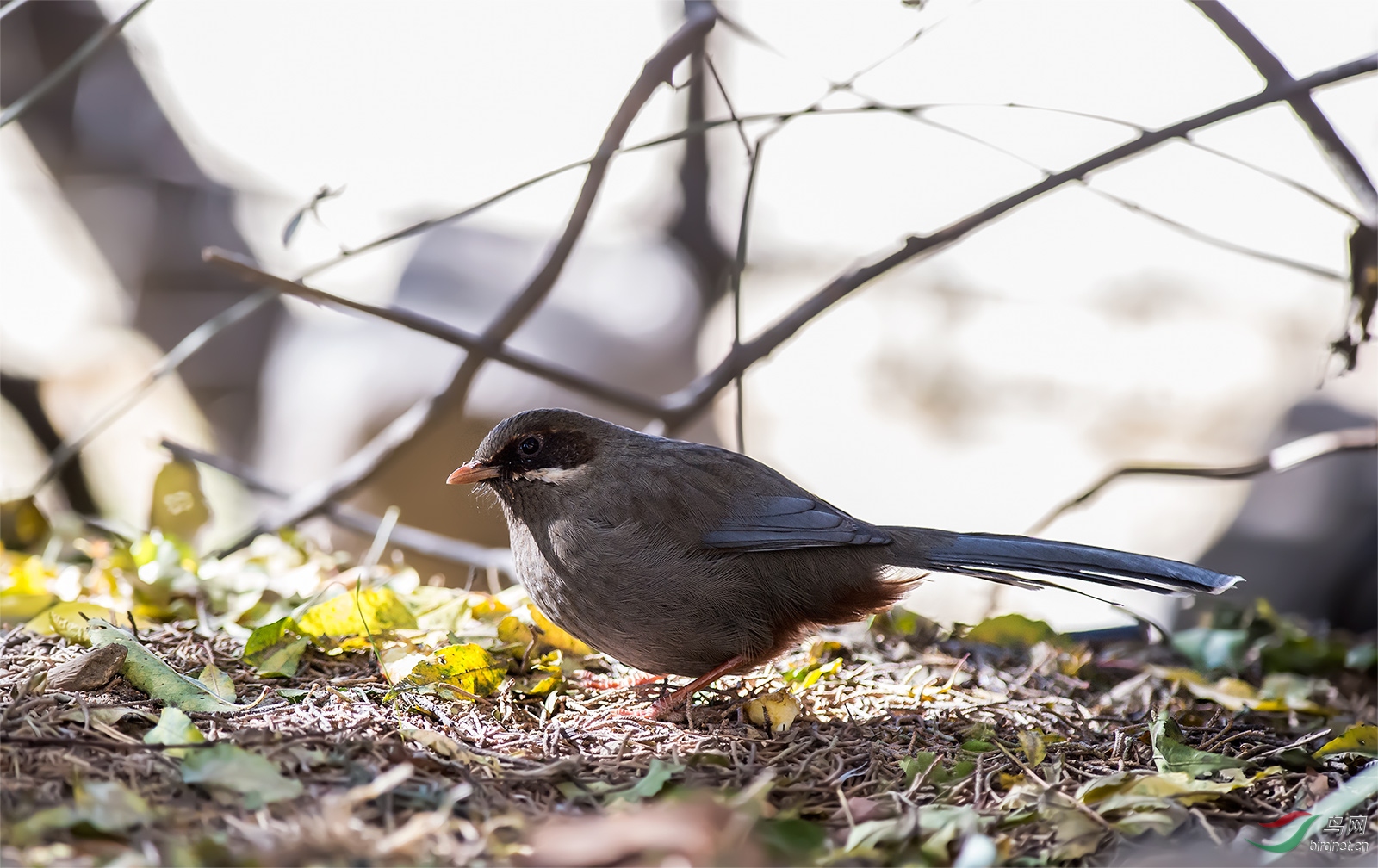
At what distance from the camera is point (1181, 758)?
2803 millimetres

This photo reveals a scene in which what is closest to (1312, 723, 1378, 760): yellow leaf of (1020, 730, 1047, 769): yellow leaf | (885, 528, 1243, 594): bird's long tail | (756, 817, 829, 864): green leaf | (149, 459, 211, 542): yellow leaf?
(885, 528, 1243, 594): bird's long tail

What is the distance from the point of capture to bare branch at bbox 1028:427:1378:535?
14.4ft

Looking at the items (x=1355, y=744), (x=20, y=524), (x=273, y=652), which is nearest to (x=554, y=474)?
(x=273, y=652)

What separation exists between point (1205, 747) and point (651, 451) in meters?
2.01

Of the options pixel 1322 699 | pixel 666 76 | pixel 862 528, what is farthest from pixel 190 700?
pixel 1322 699

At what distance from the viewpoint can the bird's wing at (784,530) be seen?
11.4 feet

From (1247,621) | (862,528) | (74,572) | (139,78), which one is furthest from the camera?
(139,78)

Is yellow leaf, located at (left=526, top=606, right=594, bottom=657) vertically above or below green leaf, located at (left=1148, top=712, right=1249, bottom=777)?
below

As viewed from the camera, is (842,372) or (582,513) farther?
(842,372)

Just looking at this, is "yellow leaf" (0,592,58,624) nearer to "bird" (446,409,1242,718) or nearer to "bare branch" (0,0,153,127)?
"bird" (446,409,1242,718)

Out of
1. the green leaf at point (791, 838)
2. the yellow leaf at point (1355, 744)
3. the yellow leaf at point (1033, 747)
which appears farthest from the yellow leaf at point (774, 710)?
the yellow leaf at point (1355, 744)

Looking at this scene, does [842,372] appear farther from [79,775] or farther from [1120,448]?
[79,775]

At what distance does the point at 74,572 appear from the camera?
4.18 m

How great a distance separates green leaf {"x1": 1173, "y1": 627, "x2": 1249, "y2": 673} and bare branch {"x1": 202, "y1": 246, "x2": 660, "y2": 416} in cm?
253
